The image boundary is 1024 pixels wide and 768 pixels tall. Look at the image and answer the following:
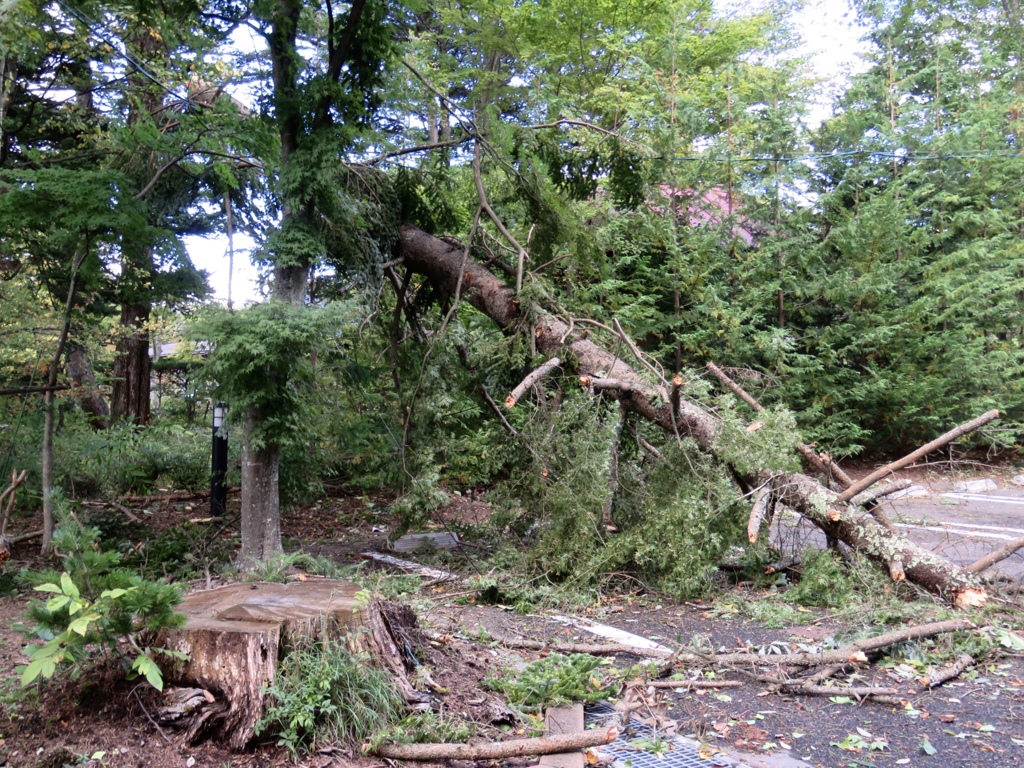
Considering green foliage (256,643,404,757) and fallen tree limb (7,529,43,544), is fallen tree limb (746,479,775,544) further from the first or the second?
fallen tree limb (7,529,43,544)

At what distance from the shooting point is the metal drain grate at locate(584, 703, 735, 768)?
3.05 metres

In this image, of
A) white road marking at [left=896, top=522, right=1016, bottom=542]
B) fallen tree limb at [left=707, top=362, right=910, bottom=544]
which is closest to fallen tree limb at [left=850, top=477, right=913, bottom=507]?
fallen tree limb at [left=707, top=362, right=910, bottom=544]

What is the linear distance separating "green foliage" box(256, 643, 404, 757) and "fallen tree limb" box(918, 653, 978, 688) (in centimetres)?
279

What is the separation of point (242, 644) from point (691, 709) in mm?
2145

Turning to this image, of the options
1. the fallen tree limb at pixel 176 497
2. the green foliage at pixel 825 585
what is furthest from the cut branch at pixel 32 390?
the green foliage at pixel 825 585

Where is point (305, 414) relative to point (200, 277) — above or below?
below

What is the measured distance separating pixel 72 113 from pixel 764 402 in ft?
36.4

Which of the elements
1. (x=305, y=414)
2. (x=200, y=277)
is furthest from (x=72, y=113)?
(x=305, y=414)

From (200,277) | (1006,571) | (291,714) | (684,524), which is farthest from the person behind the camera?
(200,277)

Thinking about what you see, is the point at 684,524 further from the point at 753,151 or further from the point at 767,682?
the point at 753,151

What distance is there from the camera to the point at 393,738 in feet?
9.84

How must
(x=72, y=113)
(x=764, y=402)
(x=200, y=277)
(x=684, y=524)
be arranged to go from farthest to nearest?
(x=764, y=402) < (x=72, y=113) < (x=200, y=277) < (x=684, y=524)

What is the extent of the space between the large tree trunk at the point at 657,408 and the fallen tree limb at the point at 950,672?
1046mm

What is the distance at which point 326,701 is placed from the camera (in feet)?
9.98
